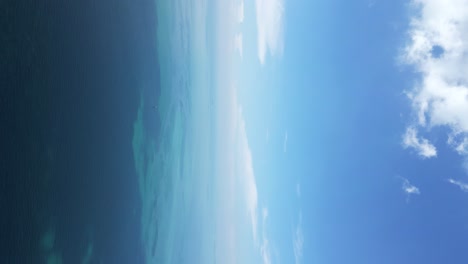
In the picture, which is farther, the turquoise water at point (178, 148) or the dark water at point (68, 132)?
the turquoise water at point (178, 148)

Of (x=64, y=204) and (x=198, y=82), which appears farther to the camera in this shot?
(x=198, y=82)

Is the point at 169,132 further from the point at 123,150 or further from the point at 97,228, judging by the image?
the point at 97,228

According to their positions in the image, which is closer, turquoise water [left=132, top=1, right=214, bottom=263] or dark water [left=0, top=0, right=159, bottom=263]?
dark water [left=0, top=0, right=159, bottom=263]

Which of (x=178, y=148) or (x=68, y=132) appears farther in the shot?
(x=178, y=148)

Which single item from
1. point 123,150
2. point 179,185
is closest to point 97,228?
point 123,150
